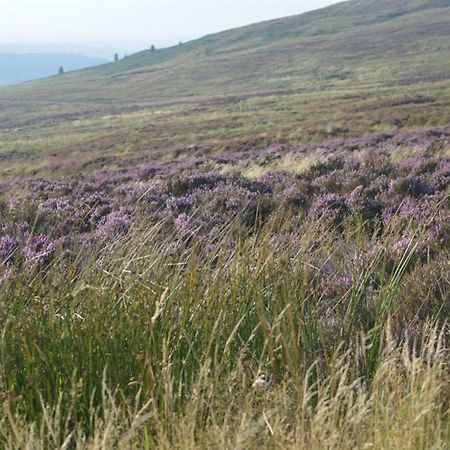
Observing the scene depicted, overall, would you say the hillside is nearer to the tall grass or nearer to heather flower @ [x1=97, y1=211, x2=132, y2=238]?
heather flower @ [x1=97, y1=211, x2=132, y2=238]

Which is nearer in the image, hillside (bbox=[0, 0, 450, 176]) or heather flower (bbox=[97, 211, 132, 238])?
heather flower (bbox=[97, 211, 132, 238])

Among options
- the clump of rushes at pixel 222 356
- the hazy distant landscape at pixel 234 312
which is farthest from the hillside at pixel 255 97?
the clump of rushes at pixel 222 356

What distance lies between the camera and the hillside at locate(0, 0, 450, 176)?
120 ft

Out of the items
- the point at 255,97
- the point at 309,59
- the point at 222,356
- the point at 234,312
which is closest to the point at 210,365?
the point at 222,356

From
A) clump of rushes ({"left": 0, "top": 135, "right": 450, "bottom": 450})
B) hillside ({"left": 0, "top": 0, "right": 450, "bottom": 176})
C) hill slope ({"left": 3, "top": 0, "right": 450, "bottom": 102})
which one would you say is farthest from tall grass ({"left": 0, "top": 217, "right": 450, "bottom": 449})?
hill slope ({"left": 3, "top": 0, "right": 450, "bottom": 102})

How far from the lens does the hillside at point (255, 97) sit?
36688mm

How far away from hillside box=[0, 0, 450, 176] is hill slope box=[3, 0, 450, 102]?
0.48 meters

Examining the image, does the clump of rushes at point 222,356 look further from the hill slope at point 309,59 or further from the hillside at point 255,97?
the hill slope at point 309,59

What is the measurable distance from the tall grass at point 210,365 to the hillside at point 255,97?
26249mm

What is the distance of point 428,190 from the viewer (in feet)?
30.9

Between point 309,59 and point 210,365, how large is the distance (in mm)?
139086

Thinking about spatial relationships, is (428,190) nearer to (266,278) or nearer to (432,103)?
(266,278)

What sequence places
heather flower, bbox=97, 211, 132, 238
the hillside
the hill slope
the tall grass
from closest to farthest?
the tall grass
heather flower, bbox=97, 211, 132, 238
the hillside
the hill slope

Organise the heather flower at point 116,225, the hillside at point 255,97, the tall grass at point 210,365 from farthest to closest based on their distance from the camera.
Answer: the hillside at point 255,97, the heather flower at point 116,225, the tall grass at point 210,365
